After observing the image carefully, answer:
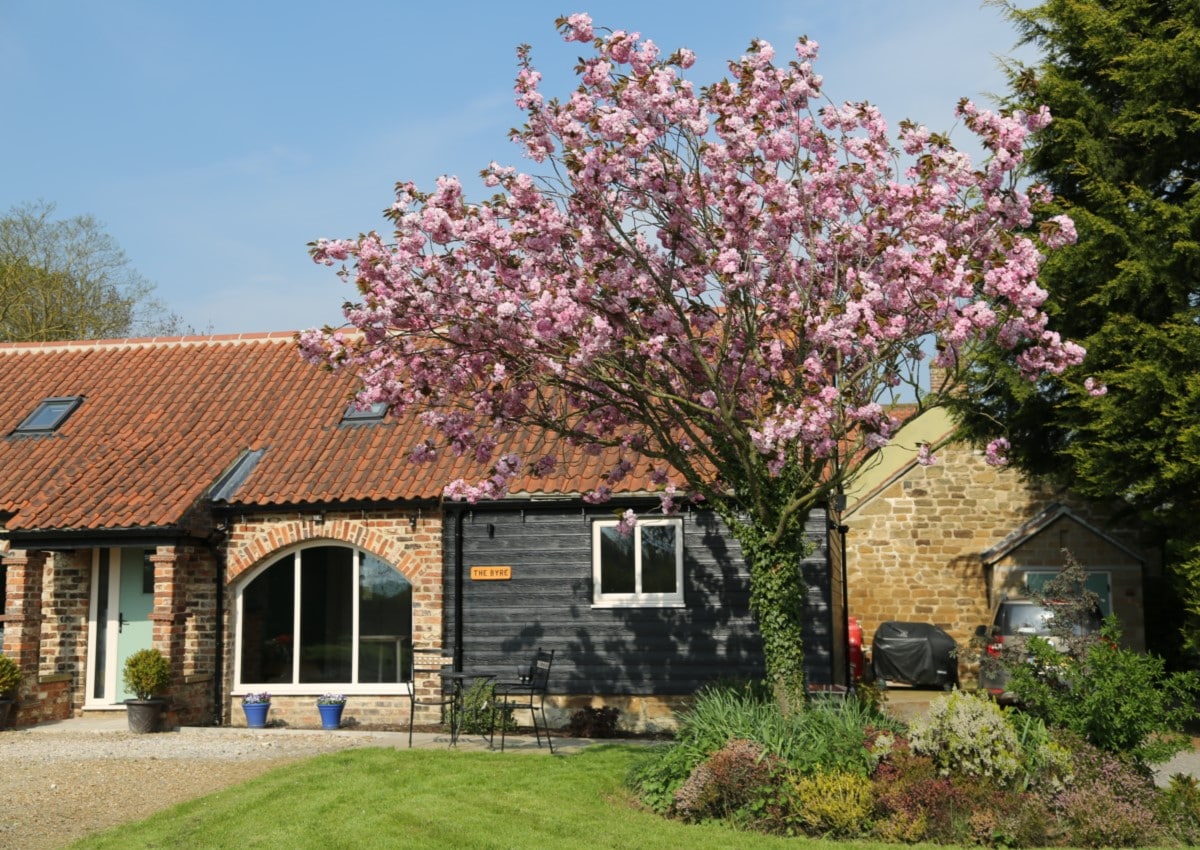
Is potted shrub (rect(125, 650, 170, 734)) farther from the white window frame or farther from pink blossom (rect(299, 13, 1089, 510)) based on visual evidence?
the white window frame

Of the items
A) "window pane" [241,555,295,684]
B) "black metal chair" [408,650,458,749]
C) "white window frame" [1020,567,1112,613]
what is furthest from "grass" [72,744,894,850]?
"white window frame" [1020,567,1112,613]

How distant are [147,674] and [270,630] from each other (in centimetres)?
198

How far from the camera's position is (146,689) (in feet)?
47.5

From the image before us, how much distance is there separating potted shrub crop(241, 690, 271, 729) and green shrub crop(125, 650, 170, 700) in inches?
44.8

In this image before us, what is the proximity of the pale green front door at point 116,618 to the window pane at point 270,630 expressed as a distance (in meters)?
1.51

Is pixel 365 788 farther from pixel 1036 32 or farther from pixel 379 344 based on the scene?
pixel 1036 32

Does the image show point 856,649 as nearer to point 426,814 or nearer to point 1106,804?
point 1106,804

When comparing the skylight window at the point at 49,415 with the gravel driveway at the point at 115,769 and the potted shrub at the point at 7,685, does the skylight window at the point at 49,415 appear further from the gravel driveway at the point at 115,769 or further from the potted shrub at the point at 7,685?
the gravel driveway at the point at 115,769

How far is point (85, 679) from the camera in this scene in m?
16.5

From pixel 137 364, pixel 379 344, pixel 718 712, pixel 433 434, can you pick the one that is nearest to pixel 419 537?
pixel 433 434

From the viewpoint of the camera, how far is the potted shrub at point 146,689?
1442 cm

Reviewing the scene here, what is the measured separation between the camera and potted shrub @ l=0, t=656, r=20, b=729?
14.9m

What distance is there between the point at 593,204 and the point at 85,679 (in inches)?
434

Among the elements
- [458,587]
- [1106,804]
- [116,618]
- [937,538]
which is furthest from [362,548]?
[937,538]
